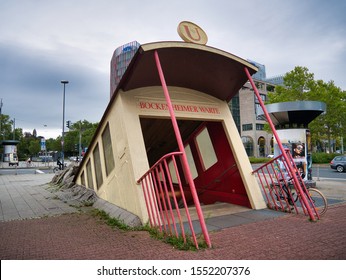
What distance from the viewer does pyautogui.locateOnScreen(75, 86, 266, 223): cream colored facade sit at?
6199 mm

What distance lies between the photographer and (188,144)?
1035 centimetres

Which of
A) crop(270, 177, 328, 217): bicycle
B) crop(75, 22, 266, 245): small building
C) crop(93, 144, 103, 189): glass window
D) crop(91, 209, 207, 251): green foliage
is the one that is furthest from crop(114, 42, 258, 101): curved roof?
crop(91, 209, 207, 251): green foliage

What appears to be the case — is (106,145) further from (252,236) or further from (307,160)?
(307,160)

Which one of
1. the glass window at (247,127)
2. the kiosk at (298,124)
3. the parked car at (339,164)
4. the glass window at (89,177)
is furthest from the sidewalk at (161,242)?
the glass window at (247,127)

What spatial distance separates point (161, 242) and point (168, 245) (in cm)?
21

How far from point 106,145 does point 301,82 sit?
25.4 metres

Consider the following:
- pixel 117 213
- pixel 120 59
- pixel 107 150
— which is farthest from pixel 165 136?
pixel 120 59

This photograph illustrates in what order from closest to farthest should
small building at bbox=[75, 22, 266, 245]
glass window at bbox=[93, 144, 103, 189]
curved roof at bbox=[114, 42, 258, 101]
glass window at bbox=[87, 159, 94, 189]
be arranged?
small building at bbox=[75, 22, 266, 245]
curved roof at bbox=[114, 42, 258, 101]
glass window at bbox=[93, 144, 103, 189]
glass window at bbox=[87, 159, 94, 189]

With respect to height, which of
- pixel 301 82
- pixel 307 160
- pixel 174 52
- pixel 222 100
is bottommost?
pixel 307 160

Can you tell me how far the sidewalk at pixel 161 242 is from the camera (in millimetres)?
3998

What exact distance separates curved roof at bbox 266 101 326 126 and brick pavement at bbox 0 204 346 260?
6.99 meters

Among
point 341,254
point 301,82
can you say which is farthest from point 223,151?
point 301,82

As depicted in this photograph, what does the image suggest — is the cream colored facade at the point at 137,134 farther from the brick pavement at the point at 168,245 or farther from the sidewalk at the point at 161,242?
the brick pavement at the point at 168,245

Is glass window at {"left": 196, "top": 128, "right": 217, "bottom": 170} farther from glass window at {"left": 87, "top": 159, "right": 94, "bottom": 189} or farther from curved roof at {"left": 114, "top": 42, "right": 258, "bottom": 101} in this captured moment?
glass window at {"left": 87, "top": 159, "right": 94, "bottom": 189}
